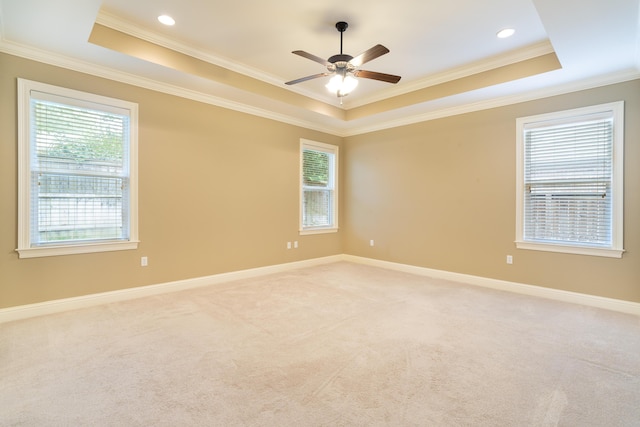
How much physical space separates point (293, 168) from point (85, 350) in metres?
3.94

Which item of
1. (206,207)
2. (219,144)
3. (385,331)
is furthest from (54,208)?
(385,331)

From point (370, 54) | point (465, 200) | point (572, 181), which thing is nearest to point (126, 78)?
point (370, 54)

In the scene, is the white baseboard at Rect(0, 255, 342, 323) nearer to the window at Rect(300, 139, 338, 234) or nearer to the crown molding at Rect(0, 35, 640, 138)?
the window at Rect(300, 139, 338, 234)

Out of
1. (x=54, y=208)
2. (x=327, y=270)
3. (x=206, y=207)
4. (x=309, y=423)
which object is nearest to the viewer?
(x=309, y=423)

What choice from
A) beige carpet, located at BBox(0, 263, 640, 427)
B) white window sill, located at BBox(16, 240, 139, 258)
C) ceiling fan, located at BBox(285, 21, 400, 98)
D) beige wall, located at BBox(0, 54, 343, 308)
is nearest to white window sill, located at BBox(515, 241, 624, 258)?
beige carpet, located at BBox(0, 263, 640, 427)

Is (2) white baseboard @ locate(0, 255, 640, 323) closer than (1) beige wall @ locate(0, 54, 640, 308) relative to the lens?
Yes

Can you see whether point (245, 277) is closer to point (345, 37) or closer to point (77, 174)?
point (77, 174)

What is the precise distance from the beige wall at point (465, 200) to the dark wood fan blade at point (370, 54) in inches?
104

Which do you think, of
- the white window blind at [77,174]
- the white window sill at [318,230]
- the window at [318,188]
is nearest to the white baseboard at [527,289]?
the white window sill at [318,230]

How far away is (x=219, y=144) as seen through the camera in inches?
179

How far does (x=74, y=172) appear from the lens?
11.1 ft

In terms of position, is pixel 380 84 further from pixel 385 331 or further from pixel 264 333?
pixel 264 333

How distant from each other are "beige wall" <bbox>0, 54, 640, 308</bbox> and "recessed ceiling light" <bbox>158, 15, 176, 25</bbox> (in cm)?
104

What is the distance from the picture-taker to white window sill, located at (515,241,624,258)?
3.56 metres
